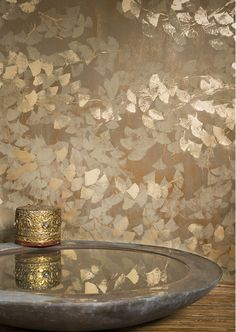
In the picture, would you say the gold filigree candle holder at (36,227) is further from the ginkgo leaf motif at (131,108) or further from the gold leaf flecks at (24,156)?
the ginkgo leaf motif at (131,108)

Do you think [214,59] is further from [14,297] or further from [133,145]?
[14,297]

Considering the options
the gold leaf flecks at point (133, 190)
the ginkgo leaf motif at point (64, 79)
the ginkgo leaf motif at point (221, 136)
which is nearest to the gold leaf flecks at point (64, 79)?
the ginkgo leaf motif at point (64, 79)

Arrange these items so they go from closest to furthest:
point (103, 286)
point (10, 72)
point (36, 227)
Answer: point (103, 286) < point (36, 227) < point (10, 72)

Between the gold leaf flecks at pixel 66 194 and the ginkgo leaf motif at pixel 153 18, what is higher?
the ginkgo leaf motif at pixel 153 18

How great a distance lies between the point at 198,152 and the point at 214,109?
161mm

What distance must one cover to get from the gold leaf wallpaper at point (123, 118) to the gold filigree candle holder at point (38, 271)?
1.12 feet

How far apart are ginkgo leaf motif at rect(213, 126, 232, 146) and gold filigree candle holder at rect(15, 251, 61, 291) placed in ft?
2.31

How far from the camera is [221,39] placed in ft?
5.75

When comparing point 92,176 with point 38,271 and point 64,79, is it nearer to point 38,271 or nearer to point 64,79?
point 64,79

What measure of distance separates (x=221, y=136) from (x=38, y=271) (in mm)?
849

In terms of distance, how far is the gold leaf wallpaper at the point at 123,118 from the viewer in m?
1.68

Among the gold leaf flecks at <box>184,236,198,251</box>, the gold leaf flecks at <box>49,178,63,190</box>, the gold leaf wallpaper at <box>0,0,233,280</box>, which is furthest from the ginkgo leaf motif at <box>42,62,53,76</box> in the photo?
the gold leaf flecks at <box>184,236,198,251</box>

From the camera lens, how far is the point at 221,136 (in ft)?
5.75

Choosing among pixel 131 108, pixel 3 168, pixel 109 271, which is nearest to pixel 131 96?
pixel 131 108
